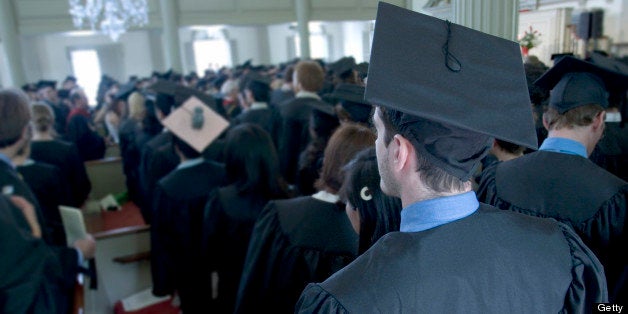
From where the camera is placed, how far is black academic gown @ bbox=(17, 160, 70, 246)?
3.07 metres

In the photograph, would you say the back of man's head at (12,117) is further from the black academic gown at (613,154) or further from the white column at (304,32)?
the white column at (304,32)

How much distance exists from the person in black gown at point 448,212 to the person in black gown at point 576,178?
2.74 ft

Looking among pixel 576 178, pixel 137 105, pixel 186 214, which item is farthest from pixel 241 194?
pixel 137 105

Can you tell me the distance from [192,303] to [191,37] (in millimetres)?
15273

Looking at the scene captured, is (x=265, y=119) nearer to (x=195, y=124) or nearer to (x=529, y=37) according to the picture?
(x=195, y=124)

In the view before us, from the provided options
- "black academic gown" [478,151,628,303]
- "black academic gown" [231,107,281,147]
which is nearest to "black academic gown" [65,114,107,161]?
"black academic gown" [231,107,281,147]

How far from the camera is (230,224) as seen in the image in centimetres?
264

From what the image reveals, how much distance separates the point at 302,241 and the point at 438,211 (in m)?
0.94

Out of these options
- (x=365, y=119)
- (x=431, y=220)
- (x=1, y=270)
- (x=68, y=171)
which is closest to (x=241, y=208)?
(x=365, y=119)

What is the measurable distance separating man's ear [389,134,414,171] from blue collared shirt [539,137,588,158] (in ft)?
4.23

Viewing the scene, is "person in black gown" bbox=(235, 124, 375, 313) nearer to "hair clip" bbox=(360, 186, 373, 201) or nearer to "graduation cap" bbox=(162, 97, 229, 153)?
"hair clip" bbox=(360, 186, 373, 201)

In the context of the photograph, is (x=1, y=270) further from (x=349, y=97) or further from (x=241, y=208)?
(x=349, y=97)

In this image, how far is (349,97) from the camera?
9.62ft

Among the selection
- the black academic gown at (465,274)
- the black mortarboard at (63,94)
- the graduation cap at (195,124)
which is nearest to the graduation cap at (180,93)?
the graduation cap at (195,124)
